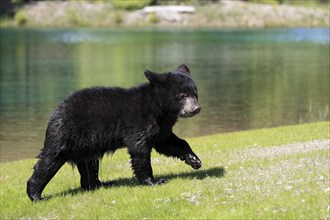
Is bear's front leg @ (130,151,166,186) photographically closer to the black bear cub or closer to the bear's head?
the black bear cub

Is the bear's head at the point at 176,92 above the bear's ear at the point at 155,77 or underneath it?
underneath

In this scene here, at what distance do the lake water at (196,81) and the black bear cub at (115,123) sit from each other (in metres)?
13.9

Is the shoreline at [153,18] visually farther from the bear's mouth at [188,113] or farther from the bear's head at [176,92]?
the bear's mouth at [188,113]

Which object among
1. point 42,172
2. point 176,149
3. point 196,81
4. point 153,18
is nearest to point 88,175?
point 42,172

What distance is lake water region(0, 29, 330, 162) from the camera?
33.1m

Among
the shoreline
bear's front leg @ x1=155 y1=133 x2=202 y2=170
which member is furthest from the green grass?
the shoreline

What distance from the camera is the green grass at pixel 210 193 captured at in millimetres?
9594

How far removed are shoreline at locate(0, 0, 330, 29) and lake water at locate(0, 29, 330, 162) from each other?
289ft

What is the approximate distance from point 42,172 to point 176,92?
3160mm

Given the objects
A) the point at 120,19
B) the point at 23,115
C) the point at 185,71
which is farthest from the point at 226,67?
the point at 120,19

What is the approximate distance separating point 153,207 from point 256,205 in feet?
6.07

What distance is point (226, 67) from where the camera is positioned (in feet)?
217

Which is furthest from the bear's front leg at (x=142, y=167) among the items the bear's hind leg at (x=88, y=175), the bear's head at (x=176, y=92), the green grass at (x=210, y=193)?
the bear's hind leg at (x=88, y=175)

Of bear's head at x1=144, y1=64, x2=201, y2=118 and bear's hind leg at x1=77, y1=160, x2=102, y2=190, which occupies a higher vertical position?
bear's head at x1=144, y1=64, x2=201, y2=118
